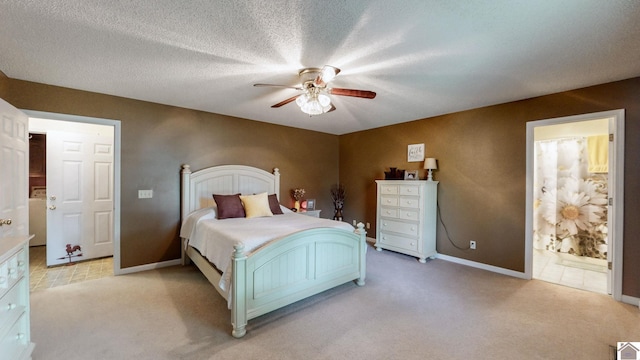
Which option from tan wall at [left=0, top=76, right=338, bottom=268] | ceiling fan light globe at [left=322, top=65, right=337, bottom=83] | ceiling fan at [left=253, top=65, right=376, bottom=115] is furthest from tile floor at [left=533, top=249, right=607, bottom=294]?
tan wall at [left=0, top=76, right=338, bottom=268]

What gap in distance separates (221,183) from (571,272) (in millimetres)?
5232

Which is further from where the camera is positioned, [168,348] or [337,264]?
[337,264]

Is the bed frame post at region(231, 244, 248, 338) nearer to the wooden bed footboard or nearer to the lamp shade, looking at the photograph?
the wooden bed footboard

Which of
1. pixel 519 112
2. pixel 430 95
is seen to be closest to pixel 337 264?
pixel 430 95

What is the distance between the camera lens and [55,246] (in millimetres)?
3619

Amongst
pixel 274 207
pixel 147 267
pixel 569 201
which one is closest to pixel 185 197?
pixel 147 267

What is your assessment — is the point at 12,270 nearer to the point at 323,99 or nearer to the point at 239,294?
the point at 239,294

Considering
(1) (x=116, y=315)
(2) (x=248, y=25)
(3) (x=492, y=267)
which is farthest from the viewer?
(3) (x=492, y=267)

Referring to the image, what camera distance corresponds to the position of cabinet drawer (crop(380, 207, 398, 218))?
168 inches

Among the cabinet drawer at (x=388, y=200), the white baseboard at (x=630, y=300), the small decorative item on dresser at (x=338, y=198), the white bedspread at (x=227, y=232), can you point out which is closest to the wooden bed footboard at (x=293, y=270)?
the white bedspread at (x=227, y=232)

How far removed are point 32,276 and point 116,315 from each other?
1953 mm

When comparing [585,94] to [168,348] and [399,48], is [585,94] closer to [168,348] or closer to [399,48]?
[399,48]

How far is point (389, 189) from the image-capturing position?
14.3ft

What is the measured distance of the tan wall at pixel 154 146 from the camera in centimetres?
299
